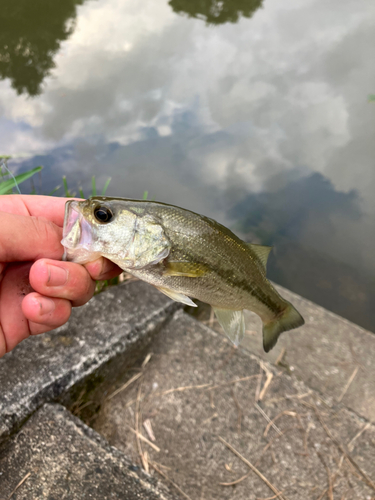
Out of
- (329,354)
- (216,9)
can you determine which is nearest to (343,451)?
(329,354)

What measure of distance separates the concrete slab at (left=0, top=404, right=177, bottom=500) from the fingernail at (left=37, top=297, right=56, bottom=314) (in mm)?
788

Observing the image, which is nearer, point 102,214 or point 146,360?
point 102,214

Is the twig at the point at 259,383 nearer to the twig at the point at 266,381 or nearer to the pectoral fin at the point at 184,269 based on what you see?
the twig at the point at 266,381

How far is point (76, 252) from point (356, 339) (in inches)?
122

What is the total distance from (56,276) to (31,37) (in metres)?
10.4

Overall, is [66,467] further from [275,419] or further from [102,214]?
[275,419]

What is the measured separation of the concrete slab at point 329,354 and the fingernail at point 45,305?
2.23 m

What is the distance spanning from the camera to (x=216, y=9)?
12.5 metres

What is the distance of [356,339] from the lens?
3480 mm

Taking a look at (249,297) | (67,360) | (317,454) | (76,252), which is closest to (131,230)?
(76,252)

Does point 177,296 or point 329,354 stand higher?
point 177,296

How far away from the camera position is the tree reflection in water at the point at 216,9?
11.9m

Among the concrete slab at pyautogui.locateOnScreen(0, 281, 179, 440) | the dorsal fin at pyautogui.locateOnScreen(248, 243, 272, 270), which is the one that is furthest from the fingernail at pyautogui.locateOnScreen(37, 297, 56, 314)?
the dorsal fin at pyautogui.locateOnScreen(248, 243, 272, 270)

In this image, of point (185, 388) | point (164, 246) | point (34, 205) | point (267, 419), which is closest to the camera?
point (164, 246)
